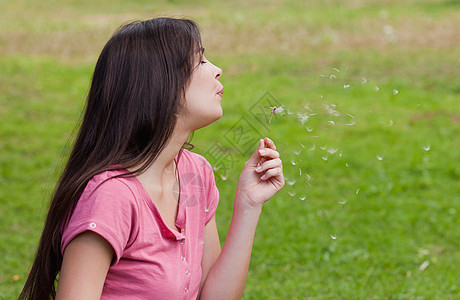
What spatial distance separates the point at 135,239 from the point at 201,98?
0.46 m

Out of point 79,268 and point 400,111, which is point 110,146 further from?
point 400,111

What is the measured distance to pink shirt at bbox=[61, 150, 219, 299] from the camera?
1.62 metres

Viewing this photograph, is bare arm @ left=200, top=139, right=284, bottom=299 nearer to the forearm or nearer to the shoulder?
the forearm

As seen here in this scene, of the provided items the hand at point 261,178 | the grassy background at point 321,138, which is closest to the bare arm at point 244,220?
the hand at point 261,178

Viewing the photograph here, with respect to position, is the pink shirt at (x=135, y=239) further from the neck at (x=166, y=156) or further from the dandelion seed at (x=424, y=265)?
the dandelion seed at (x=424, y=265)

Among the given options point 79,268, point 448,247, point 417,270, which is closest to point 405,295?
point 417,270

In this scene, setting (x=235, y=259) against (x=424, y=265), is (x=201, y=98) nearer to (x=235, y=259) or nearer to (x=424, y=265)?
(x=235, y=259)

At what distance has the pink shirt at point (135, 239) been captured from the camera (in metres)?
1.62

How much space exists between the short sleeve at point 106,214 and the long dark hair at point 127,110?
2.5 inches

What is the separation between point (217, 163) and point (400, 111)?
5305 millimetres

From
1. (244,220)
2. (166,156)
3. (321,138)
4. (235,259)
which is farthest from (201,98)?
(321,138)

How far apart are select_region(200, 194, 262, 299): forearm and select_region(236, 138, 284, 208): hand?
0.10ft

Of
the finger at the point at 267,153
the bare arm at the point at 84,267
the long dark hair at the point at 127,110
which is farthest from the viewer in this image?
the finger at the point at 267,153

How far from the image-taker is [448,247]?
4246mm
